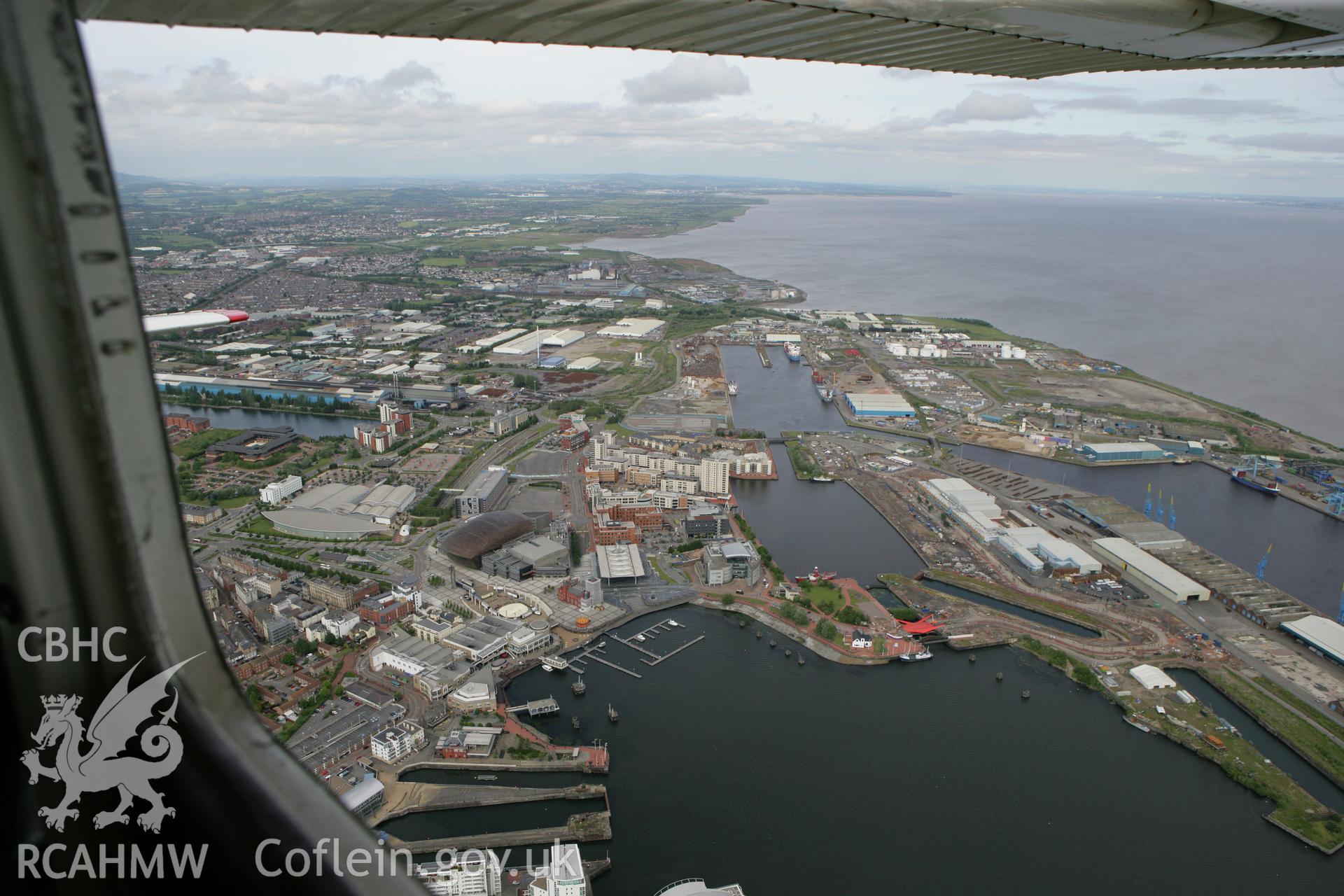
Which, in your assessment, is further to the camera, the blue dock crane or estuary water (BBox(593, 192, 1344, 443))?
estuary water (BBox(593, 192, 1344, 443))

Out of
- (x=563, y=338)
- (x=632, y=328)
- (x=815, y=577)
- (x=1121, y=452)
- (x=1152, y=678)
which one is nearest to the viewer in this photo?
(x=1152, y=678)

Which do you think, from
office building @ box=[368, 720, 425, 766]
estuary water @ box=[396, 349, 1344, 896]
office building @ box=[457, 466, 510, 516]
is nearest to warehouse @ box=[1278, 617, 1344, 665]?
estuary water @ box=[396, 349, 1344, 896]

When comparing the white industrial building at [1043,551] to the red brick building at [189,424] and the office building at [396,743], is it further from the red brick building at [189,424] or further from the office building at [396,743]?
the red brick building at [189,424]

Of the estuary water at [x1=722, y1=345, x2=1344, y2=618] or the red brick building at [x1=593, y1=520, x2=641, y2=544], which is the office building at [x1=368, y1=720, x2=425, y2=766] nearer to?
the red brick building at [x1=593, y1=520, x2=641, y2=544]

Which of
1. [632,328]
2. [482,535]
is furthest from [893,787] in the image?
[632,328]

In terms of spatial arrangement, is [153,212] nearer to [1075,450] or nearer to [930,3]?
[1075,450]

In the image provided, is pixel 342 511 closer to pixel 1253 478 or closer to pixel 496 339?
pixel 496 339
